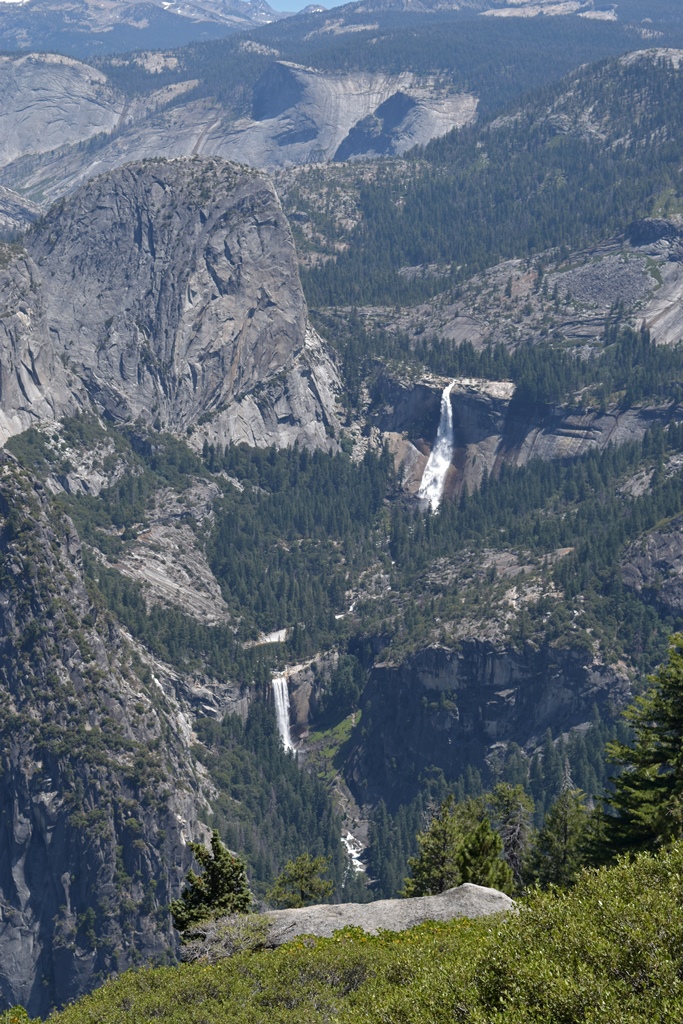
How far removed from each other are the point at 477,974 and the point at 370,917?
84.4ft

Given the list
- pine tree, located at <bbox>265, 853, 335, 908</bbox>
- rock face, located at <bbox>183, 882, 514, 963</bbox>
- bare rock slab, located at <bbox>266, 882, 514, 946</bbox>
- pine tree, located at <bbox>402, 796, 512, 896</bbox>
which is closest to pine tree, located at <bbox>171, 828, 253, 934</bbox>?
pine tree, located at <bbox>402, 796, 512, 896</bbox>

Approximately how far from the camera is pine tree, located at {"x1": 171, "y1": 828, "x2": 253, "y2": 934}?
102688 millimetres

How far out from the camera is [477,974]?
190 feet

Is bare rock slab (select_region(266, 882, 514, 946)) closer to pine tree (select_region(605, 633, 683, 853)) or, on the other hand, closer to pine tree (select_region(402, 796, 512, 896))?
pine tree (select_region(605, 633, 683, 853))

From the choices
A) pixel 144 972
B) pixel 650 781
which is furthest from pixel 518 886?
pixel 144 972

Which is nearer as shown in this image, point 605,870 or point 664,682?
point 605,870

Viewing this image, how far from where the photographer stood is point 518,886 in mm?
118562

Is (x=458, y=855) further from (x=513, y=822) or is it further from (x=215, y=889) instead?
(x=513, y=822)

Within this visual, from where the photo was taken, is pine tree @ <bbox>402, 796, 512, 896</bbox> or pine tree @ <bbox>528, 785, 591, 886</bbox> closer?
pine tree @ <bbox>402, 796, 512, 896</bbox>

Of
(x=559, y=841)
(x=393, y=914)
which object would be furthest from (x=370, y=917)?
(x=559, y=841)

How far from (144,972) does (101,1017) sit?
6.52m

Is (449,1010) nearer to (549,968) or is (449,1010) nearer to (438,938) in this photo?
(549,968)

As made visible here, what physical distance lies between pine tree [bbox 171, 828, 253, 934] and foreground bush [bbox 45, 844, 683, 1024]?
21710 millimetres

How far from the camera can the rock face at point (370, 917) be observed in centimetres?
8181
